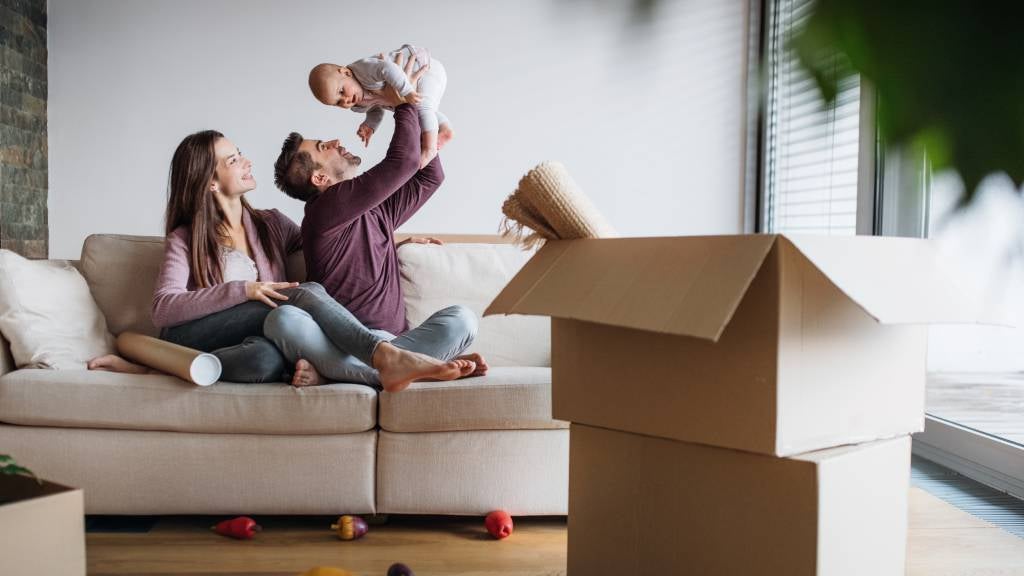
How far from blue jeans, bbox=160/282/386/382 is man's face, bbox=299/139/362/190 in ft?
1.34

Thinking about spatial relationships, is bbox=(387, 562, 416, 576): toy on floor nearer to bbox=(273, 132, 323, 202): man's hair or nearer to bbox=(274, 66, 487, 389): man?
bbox=(274, 66, 487, 389): man

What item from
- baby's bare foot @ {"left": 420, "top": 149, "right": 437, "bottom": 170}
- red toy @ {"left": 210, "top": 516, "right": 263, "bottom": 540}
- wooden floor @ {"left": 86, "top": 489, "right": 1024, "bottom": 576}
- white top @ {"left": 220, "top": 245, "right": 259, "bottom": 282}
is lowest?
wooden floor @ {"left": 86, "top": 489, "right": 1024, "bottom": 576}

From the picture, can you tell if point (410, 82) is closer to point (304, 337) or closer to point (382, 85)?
point (382, 85)

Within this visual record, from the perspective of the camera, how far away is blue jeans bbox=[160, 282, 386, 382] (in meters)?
2.24

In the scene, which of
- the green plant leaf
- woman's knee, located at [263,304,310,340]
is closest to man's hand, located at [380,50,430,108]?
woman's knee, located at [263,304,310,340]

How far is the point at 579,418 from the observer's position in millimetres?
1516

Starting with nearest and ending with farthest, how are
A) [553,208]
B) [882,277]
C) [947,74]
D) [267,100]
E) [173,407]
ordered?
[947,74], [882,277], [553,208], [173,407], [267,100]

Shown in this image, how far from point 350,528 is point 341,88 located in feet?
4.12

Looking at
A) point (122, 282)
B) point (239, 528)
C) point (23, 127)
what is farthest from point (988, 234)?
point (23, 127)

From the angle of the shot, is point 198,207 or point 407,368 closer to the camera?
point 407,368

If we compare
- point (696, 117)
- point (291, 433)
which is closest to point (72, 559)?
point (291, 433)

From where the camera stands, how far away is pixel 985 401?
276 cm

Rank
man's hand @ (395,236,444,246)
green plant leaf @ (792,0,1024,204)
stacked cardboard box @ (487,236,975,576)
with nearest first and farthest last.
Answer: green plant leaf @ (792,0,1024,204) → stacked cardboard box @ (487,236,975,576) → man's hand @ (395,236,444,246)

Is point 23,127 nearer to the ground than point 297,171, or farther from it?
farther from it
